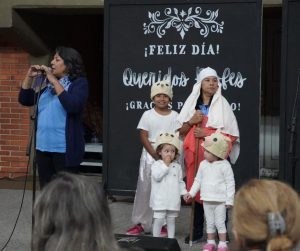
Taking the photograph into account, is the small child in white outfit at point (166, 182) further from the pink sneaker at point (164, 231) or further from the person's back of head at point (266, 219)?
the person's back of head at point (266, 219)

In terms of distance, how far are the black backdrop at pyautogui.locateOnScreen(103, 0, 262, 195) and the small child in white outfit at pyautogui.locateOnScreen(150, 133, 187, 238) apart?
132cm

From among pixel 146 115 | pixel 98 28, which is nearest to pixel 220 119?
pixel 146 115

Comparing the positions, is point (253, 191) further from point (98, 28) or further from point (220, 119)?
point (98, 28)

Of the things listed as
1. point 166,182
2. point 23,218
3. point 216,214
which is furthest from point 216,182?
point 23,218

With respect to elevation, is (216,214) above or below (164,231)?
above

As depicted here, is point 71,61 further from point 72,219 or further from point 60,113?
point 72,219

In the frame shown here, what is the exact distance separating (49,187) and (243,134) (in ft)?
15.3

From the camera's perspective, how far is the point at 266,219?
2.13 metres

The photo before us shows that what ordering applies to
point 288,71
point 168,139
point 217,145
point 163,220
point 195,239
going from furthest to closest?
point 288,71
point 195,239
point 163,220
point 168,139
point 217,145

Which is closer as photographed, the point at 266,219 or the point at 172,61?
the point at 266,219

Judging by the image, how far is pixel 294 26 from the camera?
23.0 ft

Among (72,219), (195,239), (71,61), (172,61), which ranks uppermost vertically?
(172,61)

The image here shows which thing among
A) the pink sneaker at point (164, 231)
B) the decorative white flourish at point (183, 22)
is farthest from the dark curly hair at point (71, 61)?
the decorative white flourish at point (183, 22)

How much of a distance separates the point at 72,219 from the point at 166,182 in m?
3.45
